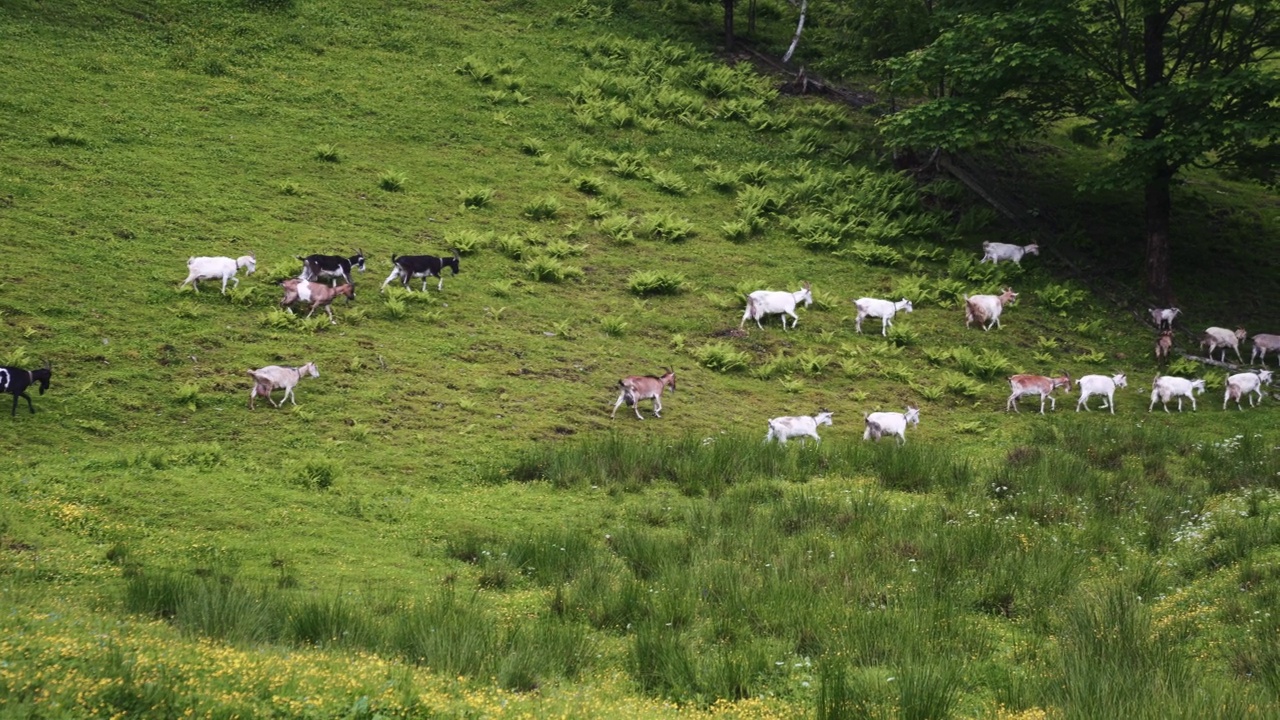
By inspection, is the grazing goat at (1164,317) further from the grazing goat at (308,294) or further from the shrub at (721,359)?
the grazing goat at (308,294)

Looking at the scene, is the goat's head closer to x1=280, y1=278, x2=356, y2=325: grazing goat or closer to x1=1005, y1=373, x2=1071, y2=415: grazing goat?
x1=1005, y1=373, x2=1071, y2=415: grazing goat

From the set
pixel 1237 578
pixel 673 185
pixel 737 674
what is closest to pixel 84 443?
pixel 737 674

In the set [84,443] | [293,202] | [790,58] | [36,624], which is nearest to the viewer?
[36,624]

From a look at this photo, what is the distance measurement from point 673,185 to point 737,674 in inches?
817

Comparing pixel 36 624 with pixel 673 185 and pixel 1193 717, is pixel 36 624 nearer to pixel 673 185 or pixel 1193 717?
pixel 1193 717

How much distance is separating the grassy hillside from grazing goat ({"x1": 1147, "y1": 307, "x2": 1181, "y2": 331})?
1.77 feet

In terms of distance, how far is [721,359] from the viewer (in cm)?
2023

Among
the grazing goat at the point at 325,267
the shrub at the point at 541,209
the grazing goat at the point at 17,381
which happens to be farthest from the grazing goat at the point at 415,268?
the grazing goat at the point at 17,381

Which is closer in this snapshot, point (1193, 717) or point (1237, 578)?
point (1193, 717)

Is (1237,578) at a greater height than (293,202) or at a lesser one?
lesser

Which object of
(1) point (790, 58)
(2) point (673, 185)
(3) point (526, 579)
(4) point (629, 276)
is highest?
(1) point (790, 58)

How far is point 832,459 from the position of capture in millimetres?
15781

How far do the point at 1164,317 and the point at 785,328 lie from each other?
875 centimetres

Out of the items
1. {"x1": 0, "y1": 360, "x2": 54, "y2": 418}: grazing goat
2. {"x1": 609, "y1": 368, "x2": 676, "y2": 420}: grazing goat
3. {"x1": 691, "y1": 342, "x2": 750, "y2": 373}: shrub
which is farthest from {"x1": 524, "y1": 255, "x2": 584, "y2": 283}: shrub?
{"x1": 0, "y1": 360, "x2": 54, "y2": 418}: grazing goat
